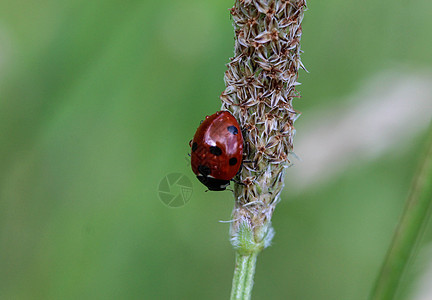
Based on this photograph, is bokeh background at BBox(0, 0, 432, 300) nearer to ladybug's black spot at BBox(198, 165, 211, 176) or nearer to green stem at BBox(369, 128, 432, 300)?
ladybug's black spot at BBox(198, 165, 211, 176)

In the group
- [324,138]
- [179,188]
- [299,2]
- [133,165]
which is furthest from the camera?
[133,165]

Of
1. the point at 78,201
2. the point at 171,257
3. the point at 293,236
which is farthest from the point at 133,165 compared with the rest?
the point at 293,236

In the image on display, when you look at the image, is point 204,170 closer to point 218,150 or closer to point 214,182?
point 214,182

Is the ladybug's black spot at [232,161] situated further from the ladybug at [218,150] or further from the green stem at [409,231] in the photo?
the green stem at [409,231]

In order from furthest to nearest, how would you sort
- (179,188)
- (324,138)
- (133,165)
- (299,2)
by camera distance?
(133,165) → (324,138) → (179,188) → (299,2)

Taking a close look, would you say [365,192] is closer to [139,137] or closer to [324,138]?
[324,138]

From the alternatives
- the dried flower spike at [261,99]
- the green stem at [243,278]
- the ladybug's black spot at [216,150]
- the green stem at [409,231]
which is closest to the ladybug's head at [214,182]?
the ladybug's black spot at [216,150]
